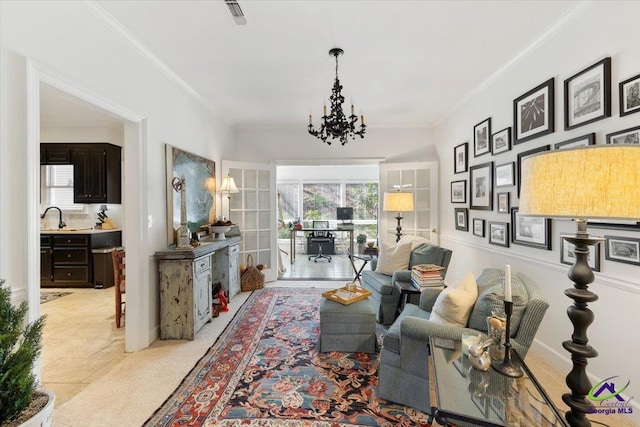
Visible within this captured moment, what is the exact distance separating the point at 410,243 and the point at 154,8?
3.39m

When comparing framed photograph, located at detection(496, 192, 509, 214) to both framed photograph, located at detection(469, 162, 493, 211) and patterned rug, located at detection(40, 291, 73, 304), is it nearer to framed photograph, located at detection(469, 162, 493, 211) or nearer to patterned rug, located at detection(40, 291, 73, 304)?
framed photograph, located at detection(469, 162, 493, 211)

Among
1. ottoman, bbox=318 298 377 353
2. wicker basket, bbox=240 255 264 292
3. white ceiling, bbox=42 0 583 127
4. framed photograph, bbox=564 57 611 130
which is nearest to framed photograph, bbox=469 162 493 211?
white ceiling, bbox=42 0 583 127

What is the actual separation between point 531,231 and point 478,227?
99 centimetres

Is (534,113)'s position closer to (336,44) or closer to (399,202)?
(336,44)

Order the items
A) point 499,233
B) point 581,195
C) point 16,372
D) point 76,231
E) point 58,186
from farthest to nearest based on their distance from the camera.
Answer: point 58,186 < point 76,231 < point 499,233 < point 16,372 < point 581,195

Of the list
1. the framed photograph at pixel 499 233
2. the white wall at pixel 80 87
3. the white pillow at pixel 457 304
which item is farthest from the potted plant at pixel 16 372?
the framed photograph at pixel 499 233

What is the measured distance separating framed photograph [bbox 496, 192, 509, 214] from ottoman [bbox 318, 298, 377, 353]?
1.85 m

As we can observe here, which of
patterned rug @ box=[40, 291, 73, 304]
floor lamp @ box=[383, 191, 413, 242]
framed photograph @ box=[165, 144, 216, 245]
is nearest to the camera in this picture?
framed photograph @ box=[165, 144, 216, 245]

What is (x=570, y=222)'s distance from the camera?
2242 mm

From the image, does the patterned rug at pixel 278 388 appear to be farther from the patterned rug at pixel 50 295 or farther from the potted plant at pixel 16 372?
the patterned rug at pixel 50 295

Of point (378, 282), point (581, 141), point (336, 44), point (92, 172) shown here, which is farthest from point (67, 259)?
point (581, 141)

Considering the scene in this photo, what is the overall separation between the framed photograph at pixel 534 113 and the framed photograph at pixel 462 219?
1316mm

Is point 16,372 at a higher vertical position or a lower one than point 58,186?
lower

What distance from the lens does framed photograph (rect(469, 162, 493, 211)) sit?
132 inches
